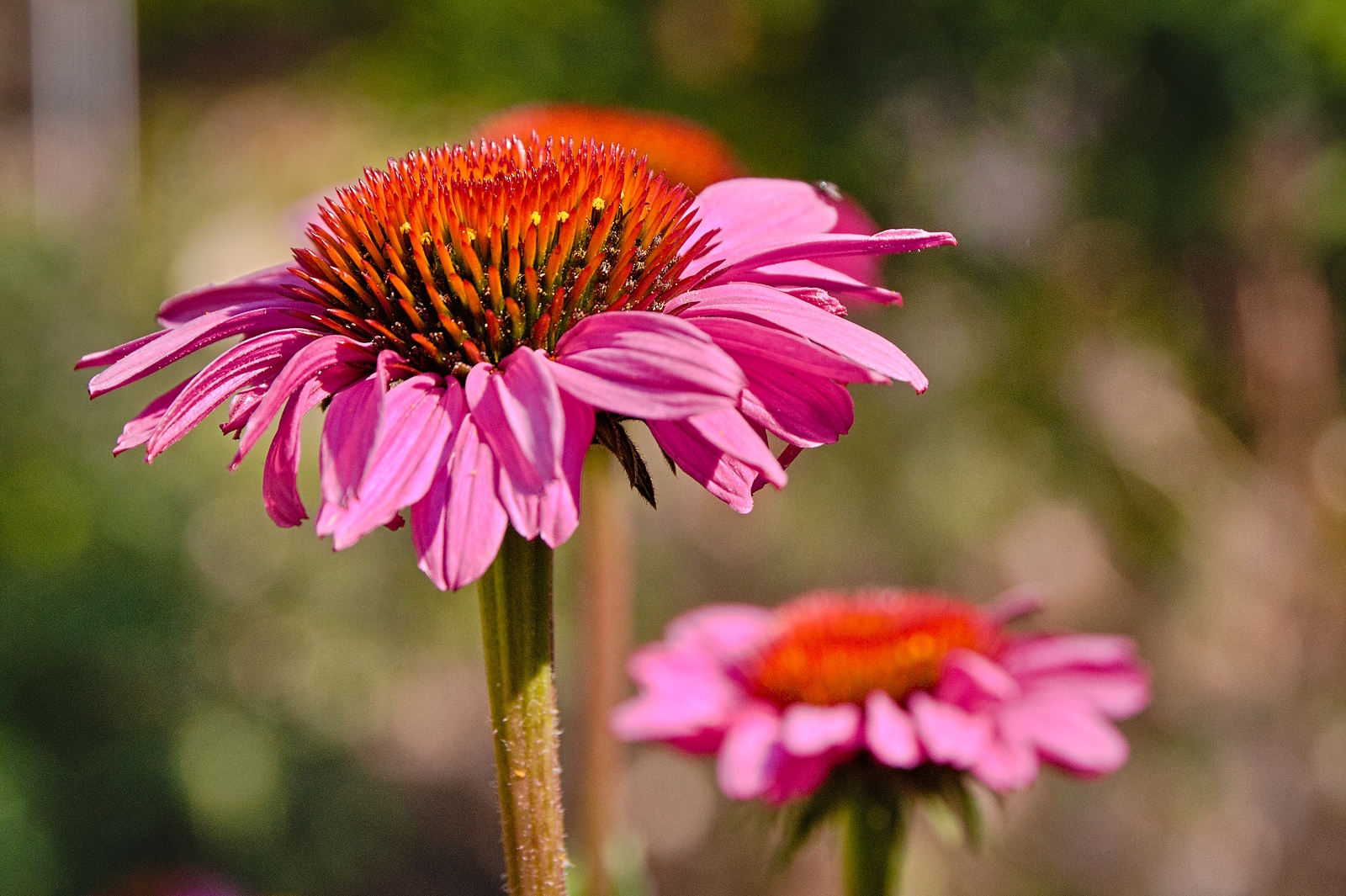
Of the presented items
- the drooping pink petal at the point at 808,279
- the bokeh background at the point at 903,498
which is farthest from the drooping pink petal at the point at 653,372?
the bokeh background at the point at 903,498

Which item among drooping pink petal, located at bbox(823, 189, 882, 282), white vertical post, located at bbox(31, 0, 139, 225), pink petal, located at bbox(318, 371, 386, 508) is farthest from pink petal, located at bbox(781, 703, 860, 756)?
white vertical post, located at bbox(31, 0, 139, 225)

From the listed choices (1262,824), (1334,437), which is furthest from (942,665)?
(1334,437)

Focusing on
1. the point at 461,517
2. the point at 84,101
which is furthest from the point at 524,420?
the point at 84,101

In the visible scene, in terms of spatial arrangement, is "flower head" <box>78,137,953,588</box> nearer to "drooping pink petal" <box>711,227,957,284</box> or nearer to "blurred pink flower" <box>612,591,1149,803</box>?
"drooping pink petal" <box>711,227,957,284</box>

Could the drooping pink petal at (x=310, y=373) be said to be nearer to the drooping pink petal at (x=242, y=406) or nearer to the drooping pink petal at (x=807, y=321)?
the drooping pink petal at (x=242, y=406)

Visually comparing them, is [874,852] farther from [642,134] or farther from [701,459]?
[642,134]

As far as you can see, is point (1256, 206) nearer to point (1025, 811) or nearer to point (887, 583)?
point (887, 583)
